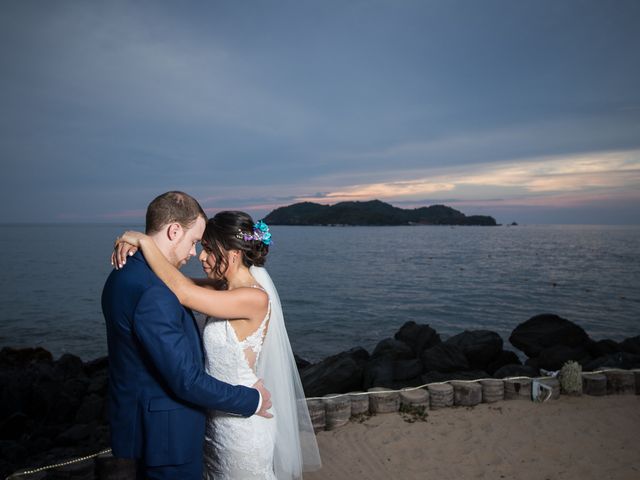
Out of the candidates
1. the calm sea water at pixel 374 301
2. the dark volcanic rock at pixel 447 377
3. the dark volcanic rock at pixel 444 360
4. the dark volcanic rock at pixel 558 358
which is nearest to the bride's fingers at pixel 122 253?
the dark volcanic rock at pixel 447 377

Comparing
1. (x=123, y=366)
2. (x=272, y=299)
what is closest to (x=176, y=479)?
(x=123, y=366)

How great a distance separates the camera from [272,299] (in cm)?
316

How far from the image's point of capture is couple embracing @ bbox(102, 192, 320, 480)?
2.07m

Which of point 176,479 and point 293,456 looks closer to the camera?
point 176,479

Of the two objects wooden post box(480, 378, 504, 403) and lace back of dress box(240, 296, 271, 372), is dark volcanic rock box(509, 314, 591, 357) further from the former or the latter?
lace back of dress box(240, 296, 271, 372)

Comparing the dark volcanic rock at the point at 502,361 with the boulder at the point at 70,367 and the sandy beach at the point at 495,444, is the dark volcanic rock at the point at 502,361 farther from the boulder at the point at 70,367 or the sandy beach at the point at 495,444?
the boulder at the point at 70,367

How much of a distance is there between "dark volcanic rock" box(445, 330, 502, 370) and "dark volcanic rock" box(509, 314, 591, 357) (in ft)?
10.3

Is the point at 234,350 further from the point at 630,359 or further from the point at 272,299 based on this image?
the point at 630,359

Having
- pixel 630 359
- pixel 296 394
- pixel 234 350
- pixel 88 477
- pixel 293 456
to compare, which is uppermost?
Result: pixel 234 350

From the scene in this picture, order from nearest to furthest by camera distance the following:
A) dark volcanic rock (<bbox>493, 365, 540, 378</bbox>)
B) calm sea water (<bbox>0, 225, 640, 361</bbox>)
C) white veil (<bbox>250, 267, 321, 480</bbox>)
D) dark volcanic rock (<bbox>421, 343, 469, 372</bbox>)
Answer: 1. white veil (<bbox>250, 267, 321, 480</bbox>)
2. dark volcanic rock (<bbox>493, 365, 540, 378</bbox>)
3. dark volcanic rock (<bbox>421, 343, 469, 372</bbox>)
4. calm sea water (<bbox>0, 225, 640, 361</bbox>)

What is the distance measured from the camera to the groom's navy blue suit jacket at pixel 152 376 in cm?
201

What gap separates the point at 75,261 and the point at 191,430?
54.1m

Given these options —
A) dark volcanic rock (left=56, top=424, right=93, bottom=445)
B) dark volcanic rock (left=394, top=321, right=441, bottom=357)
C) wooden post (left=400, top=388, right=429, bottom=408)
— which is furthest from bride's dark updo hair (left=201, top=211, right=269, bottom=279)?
dark volcanic rock (left=394, top=321, right=441, bottom=357)

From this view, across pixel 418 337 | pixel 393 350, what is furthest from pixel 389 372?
pixel 418 337
